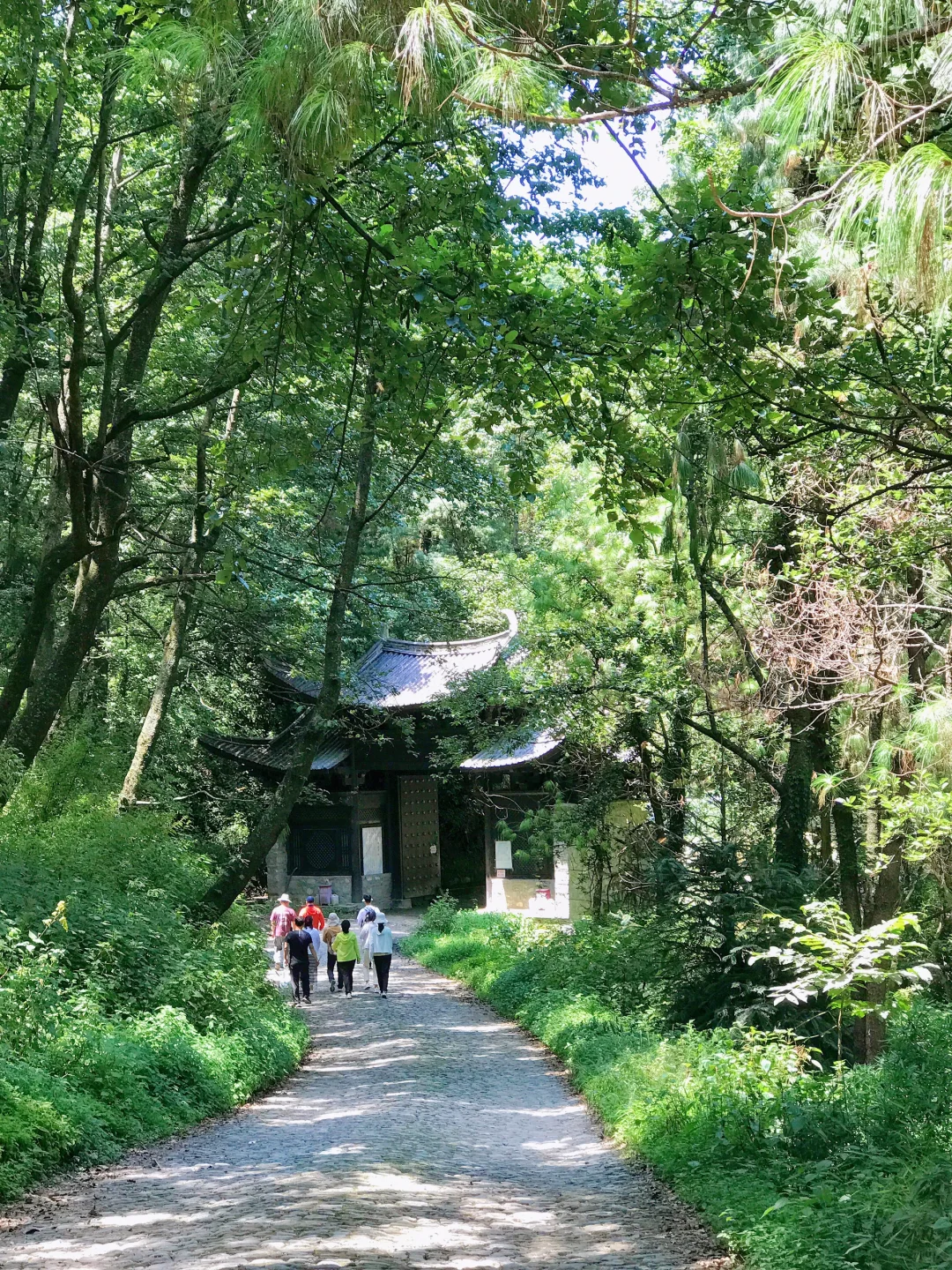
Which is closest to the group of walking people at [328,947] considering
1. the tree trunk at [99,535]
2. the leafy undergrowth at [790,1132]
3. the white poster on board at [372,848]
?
the leafy undergrowth at [790,1132]

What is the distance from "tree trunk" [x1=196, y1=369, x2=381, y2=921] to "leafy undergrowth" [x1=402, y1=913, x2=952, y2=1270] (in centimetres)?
414

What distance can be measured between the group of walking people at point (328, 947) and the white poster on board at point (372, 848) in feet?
28.7

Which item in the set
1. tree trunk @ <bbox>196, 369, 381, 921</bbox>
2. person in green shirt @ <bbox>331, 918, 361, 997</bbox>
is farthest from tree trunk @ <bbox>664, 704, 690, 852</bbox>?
person in green shirt @ <bbox>331, 918, 361, 997</bbox>

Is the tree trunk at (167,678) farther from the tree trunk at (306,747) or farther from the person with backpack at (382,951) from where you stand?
the person with backpack at (382,951)

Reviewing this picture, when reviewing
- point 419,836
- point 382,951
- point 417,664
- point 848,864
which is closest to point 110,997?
point 848,864

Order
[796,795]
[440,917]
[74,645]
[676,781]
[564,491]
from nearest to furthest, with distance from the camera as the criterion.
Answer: [74,645], [796,795], [564,491], [676,781], [440,917]

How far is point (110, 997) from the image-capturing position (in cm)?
980

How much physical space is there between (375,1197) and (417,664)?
74.5 ft

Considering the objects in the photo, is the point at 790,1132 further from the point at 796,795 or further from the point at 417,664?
the point at 417,664

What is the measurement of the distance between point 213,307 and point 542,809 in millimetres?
12640

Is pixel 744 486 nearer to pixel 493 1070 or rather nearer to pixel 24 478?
pixel 493 1070

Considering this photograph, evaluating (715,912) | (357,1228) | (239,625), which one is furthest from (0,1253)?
(239,625)

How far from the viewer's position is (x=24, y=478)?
16.1m

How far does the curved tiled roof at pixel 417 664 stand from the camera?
980 inches
